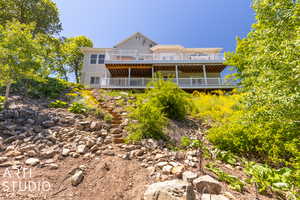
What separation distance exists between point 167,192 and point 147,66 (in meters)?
12.6

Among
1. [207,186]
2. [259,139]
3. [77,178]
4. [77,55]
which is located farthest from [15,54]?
[77,55]

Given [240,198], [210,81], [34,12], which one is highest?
[34,12]

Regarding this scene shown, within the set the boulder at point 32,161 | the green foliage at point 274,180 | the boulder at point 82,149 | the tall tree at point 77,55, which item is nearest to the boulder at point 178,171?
the green foliage at point 274,180

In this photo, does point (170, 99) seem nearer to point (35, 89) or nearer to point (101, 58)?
point (35, 89)

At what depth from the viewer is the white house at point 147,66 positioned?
12.2m

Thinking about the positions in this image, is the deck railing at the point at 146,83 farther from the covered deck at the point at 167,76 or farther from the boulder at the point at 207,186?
the boulder at the point at 207,186

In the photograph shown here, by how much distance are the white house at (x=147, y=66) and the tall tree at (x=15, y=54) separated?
6.18 m

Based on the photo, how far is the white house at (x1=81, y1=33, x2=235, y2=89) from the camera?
12203mm

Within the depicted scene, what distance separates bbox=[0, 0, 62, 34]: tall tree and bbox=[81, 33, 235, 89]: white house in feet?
14.9

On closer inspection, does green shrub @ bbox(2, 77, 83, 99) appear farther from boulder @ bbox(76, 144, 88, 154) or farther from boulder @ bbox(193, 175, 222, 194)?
boulder @ bbox(193, 175, 222, 194)

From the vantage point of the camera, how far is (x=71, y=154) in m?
3.12

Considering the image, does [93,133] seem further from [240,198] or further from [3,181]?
[240,198]

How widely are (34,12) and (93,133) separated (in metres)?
17.0

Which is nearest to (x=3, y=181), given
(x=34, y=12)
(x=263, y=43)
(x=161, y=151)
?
(x=161, y=151)
